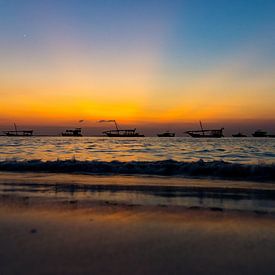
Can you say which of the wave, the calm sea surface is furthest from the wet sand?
the calm sea surface

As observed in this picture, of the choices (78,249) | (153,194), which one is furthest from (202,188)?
(78,249)

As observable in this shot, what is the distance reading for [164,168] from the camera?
15852 mm

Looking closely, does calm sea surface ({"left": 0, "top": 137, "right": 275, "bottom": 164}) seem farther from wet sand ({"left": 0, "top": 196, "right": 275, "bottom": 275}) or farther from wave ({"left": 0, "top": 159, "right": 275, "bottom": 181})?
wet sand ({"left": 0, "top": 196, "right": 275, "bottom": 275})

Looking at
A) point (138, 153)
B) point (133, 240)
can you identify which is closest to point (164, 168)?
point (133, 240)

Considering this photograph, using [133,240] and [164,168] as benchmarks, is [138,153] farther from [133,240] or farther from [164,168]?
[133,240]

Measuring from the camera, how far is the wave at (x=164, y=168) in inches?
571

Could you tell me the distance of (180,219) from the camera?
5.88 meters

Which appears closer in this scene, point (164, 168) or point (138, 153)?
point (164, 168)

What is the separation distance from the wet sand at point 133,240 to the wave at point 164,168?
831 cm

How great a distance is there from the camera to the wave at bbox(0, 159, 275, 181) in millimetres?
14516

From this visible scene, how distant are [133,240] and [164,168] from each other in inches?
444

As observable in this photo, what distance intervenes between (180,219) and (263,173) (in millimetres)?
9577

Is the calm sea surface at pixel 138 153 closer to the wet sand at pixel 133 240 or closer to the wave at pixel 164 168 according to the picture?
the wave at pixel 164 168

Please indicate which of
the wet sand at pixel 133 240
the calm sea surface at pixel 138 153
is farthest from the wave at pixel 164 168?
the wet sand at pixel 133 240
